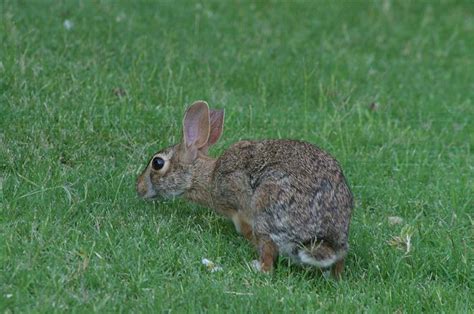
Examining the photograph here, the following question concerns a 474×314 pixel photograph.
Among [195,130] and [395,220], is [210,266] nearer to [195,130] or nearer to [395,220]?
[195,130]

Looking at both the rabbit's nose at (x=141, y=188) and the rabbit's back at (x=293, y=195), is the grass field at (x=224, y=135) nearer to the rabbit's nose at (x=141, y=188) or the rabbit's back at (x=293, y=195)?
the rabbit's nose at (x=141, y=188)

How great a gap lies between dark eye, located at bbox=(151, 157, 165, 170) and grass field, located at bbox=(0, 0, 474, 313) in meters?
0.25

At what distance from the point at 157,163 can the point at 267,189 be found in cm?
116

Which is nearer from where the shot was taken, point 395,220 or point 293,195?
point 293,195

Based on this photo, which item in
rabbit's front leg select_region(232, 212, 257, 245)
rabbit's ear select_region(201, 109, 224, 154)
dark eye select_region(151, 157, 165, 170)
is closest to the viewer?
rabbit's front leg select_region(232, 212, 257, 245)

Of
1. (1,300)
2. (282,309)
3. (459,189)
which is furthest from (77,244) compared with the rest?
(459,189)

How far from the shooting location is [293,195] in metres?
6.29

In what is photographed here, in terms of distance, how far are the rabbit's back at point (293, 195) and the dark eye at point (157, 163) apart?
2.26ft

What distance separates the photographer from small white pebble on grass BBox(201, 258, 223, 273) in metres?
6.18

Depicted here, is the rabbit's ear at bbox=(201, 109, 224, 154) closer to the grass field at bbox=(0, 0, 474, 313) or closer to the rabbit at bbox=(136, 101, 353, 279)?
the rabbit at bbox=(136, 101, 353, 279)

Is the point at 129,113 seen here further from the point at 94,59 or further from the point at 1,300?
the point at 1,300

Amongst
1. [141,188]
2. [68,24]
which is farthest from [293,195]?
[68,24]

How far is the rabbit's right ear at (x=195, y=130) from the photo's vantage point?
7.23 m

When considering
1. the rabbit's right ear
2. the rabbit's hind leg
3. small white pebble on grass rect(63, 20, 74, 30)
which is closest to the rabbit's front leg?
the rabbit's hind leg
